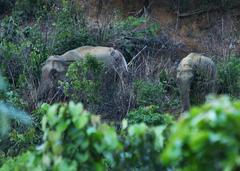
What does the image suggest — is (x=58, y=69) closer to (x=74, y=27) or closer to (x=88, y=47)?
(x=88, y=47)

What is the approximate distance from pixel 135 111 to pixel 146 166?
545cm

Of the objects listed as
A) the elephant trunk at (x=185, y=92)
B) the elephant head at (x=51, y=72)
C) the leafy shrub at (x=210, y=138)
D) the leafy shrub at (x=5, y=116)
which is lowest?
the elephant trunk at (x=185, y=92)

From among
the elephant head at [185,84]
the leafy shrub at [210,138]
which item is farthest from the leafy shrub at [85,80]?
the leafy shrub at [210,138]

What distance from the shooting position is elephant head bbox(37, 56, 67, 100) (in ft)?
36.4

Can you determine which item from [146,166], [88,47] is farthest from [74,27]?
[146,166]

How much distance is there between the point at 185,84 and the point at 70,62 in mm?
Answer: 1985

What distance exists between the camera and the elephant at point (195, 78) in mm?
10891

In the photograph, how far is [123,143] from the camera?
14.4 ft

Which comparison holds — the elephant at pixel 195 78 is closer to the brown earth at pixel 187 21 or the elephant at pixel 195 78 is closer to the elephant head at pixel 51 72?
the elephant head at pixel 51 72

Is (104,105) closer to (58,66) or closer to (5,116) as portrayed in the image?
(58,66)

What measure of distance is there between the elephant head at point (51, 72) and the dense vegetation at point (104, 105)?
15 centimetres

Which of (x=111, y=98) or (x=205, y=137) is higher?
(x=205, y=137)

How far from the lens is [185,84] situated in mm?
10898

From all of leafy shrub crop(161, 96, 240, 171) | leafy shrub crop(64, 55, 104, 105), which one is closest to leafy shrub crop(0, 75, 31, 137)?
leafy shrub crop(161, 96, 240, 171)
